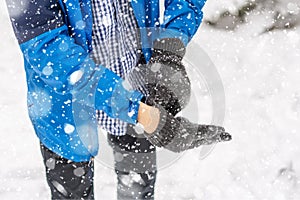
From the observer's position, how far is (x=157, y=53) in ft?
5.85

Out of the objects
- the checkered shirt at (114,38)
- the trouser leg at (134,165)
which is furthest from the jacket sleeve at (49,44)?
the trouser leg at (134,165)

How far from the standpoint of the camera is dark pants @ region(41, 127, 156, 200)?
1.85 meters

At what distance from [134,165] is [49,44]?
0.86 metres

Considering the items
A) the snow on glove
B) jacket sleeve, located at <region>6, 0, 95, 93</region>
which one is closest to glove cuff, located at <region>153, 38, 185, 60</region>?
the snow on glove

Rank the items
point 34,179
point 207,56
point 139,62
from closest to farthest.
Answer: point 139,62
point 34,179
point 207,56

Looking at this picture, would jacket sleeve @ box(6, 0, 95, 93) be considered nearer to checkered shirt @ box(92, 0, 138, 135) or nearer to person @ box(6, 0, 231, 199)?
person @ box(6, 0, 231, 199)

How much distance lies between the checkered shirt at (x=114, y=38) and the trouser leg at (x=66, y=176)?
22 cm

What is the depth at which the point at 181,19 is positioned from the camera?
181cm

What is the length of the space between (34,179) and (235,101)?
1.74 meters

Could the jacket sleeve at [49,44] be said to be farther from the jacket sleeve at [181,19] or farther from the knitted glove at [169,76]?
the jacket sleeve at [181,19]

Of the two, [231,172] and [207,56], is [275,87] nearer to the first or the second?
[207,56]

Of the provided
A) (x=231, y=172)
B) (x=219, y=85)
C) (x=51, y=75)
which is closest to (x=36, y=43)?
(x=51, y=75)

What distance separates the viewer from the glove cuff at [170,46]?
5.81 feet

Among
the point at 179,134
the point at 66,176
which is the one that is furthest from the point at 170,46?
the point at 66,176
